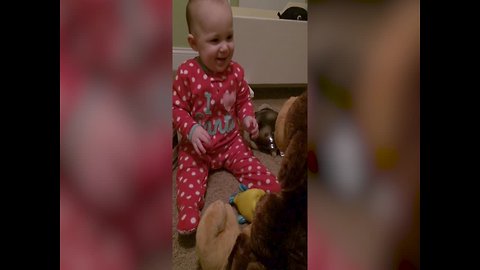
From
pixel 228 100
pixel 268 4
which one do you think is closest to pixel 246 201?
pixel 228 100

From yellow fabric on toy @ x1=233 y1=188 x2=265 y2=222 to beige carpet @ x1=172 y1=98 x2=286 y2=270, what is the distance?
0.01 metres

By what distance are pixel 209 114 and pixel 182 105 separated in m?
0.04

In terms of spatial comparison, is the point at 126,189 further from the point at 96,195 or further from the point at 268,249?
the point at 268,249

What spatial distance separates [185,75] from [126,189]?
14 centimetres

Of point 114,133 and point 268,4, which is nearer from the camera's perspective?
point 114,133

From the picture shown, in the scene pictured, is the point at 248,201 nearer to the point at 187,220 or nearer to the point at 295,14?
the point at 187,220

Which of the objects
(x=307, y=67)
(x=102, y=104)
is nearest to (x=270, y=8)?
(x=307, y=67)

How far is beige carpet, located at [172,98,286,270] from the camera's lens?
1.52 feet

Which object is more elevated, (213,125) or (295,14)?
(295,14)

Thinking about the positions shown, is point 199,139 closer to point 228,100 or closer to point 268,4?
point 228,100

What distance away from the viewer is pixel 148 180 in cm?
44


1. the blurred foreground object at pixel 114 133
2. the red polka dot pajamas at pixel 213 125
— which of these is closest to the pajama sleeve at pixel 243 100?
the red polka dot pajamas at pixel 213 125

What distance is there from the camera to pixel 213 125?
0.50 meters

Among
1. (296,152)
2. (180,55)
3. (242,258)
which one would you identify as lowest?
(242,258)
